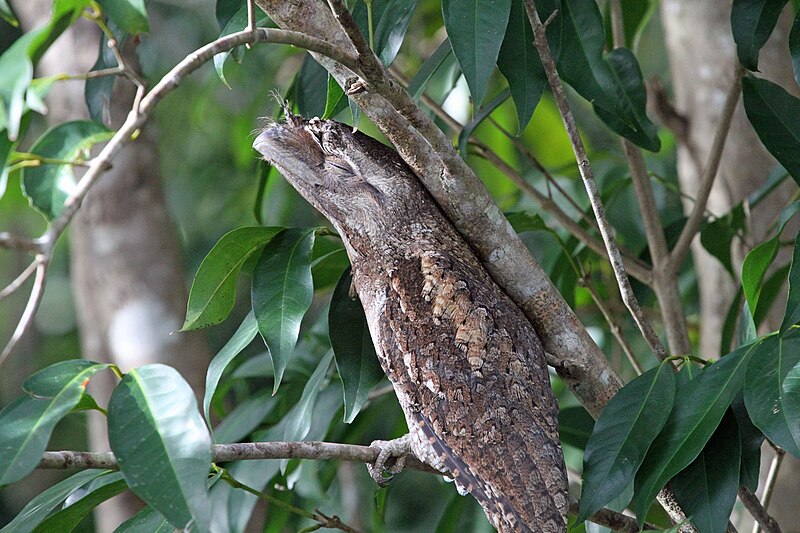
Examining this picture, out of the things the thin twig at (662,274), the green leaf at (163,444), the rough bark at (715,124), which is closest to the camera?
the green leaf at (163,444)

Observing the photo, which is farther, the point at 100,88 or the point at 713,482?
the point at 100,88

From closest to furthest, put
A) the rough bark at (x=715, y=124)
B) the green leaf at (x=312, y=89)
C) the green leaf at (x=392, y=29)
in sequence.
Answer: the green leaf at (x=392, y=29)
the green leaf at (x=312, y=89)
the rough bark at (x=715, y=124)

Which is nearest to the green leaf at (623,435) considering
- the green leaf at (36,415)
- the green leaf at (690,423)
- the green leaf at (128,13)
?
the green leaf at (690,423)

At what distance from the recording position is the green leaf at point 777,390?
0.92 meters

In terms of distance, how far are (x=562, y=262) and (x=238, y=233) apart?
0.76m

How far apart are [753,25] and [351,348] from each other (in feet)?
2.48

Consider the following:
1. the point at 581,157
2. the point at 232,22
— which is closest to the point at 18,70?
the point at 232,22

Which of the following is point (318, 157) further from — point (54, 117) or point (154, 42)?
point (154, 42)

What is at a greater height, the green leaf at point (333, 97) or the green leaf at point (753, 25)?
the green leaf at point (753, 25)

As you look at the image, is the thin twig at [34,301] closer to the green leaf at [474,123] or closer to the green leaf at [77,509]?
the green leaf at [77,509]

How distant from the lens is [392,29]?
1099 mm

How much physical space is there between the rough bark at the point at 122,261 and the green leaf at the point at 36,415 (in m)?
1.00

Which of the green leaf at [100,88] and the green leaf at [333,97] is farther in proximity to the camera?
the green leaf at [100,88]

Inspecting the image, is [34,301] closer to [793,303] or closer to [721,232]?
[793,303]
